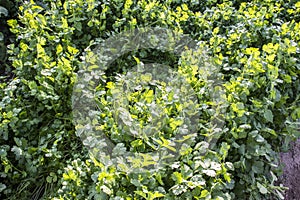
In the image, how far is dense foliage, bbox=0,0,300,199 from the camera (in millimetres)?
1428

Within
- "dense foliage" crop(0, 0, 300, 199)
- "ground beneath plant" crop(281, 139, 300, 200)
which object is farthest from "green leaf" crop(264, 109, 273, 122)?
"ground beneath plant" crop(281, 139, 300, 200)

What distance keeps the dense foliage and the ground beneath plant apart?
574 millimetres

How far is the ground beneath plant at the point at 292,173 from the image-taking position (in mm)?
2480

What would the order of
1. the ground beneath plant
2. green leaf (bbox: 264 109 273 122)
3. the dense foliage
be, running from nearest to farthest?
the dense foliage < green leaf (bbox: 264 109 273 122) < the ground beneath plant

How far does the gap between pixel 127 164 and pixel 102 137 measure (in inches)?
9.7

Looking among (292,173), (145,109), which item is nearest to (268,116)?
(145,109)

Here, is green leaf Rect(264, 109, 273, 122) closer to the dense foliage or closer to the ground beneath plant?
the dense foliage

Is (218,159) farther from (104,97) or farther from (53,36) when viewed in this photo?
(53,36)

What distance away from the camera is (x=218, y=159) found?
1.47 metres

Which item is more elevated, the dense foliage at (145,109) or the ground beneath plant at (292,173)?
the dense foliage at (145,109)

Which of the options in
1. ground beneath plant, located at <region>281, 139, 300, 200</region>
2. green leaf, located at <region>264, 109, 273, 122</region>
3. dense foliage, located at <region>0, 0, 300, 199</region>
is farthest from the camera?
ground beneath plant, located at <region>281, 139, 300, 200</region>

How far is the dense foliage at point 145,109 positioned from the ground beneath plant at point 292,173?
1.88 feet

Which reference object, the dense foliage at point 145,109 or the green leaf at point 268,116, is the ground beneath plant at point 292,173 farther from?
the green leaf at point 268,116

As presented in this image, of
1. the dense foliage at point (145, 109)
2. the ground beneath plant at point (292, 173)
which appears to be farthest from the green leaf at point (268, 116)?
the ground beneath plant at point (292, 173)
